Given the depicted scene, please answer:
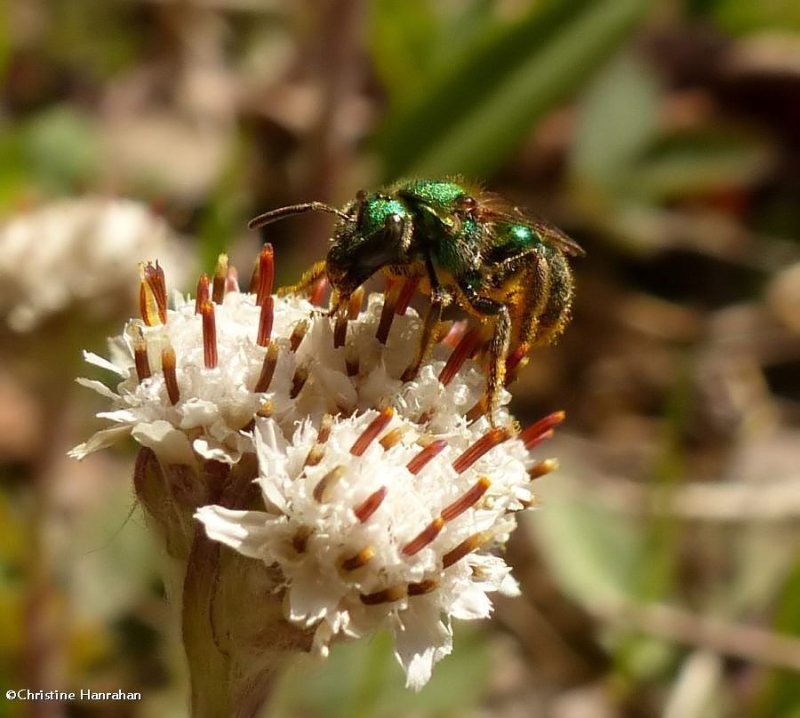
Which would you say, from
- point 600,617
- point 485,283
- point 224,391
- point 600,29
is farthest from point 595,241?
point 224,391

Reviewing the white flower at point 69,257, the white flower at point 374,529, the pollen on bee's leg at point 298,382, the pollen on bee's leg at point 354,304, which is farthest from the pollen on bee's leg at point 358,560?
the white flower at point 69,257

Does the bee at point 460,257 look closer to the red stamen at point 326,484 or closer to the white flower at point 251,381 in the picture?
the white flower at point 251,381

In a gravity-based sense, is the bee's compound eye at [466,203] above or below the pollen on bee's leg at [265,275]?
above

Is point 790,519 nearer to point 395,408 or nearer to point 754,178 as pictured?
point 754,178

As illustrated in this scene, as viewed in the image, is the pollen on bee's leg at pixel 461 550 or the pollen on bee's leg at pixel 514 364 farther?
the pollen on bee's leg at pixel 514 364

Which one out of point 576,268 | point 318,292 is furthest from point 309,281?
point 576,268

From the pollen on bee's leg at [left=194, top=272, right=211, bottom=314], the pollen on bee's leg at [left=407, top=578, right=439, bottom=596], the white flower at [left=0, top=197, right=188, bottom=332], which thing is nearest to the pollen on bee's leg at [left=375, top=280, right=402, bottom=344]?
the pollen on bee's leg at [left=194, top=272, right=211, bottom=314]

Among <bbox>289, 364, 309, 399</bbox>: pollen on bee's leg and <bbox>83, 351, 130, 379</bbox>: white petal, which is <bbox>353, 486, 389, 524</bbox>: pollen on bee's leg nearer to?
<bbox>289, 364, 309, 399</bbox>: pollen on bee's leg
